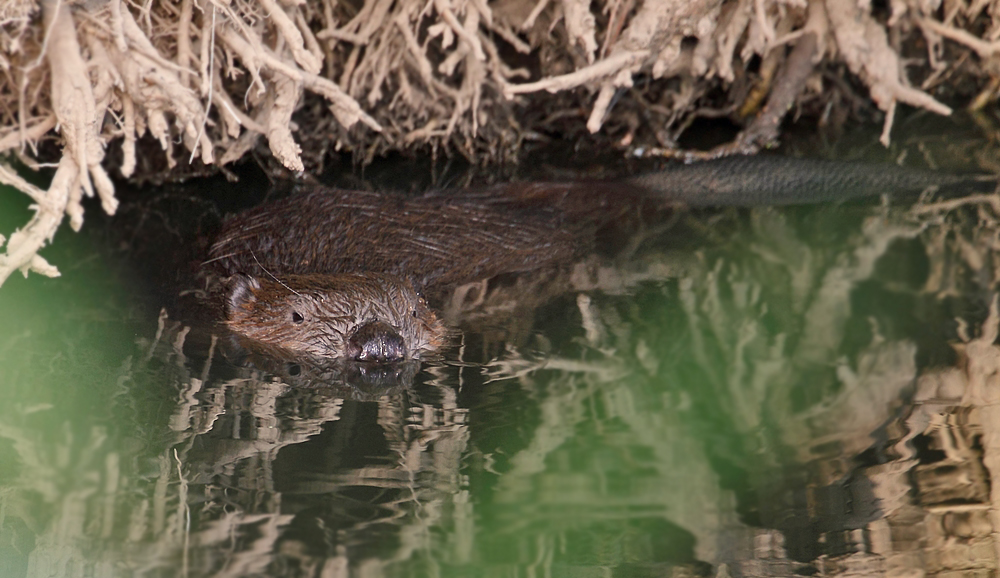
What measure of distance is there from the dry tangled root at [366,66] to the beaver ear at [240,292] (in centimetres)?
44

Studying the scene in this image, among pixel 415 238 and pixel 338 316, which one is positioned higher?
pixel 415 238

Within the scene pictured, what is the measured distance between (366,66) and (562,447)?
3.08 meters

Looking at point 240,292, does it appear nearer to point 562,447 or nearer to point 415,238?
point 415,238

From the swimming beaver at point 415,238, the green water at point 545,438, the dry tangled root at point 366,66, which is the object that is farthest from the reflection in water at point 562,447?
the dry tangled root at point 366,66

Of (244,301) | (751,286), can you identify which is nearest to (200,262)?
(244,301)

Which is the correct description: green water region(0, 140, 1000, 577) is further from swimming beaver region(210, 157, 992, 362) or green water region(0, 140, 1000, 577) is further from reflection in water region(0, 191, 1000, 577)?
swimming beaver region(210, 157, 992, 362)

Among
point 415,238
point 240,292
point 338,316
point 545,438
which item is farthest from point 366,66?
point 545,438

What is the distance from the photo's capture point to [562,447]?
107 inches

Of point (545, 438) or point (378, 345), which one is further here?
point (378, 345)

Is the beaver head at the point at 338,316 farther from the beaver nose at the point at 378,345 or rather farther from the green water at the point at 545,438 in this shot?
the green water at the point at 545,438

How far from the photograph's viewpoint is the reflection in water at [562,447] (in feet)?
7.36

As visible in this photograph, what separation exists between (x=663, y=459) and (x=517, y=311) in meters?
1.18

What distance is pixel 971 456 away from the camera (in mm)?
2613

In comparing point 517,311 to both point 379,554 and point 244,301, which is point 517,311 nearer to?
point 244,301
